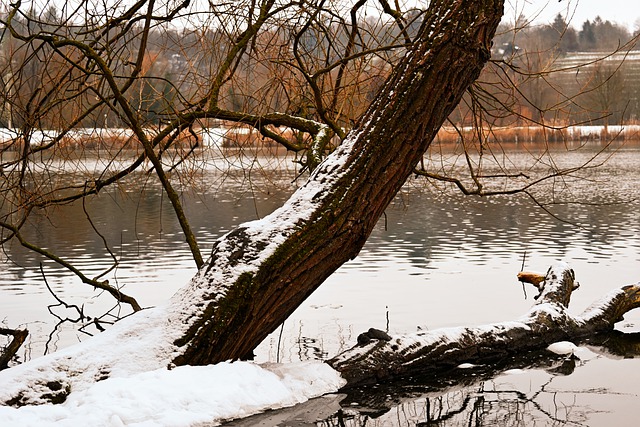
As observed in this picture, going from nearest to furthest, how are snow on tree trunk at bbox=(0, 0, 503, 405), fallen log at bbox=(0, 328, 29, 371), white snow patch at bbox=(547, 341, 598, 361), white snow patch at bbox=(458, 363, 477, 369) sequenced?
snow on tree trunk at bbox=(0, 0, 503, 405) → fallen log at bbox=(0, 328, 29, 371) → white snow patch at bbox=(458, 363, 477, 369) → white snow patch at bbox=(547, 341, 598, 361)

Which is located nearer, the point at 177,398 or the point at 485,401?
the point at 177,398

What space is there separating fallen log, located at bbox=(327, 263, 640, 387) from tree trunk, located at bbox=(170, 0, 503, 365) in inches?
32.0

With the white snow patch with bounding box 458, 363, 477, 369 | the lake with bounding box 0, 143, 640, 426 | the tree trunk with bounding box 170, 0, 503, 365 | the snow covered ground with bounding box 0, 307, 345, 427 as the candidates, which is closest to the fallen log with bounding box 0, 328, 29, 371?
the lake with bounding box 0, 143, 640, 426

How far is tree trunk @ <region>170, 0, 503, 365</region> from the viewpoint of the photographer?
5027 millimetres

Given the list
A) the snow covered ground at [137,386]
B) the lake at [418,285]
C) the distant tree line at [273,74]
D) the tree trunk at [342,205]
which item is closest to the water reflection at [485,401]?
the lake at [418,285]

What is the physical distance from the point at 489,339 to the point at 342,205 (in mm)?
1894

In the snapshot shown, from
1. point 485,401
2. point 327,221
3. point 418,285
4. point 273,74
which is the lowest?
point 418,285

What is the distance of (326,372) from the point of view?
554 centimetres

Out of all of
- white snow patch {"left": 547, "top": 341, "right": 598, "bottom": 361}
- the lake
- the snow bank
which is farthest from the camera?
white snow patch {"left": 547, "top": 341, "right": 598, "bottom": 361}

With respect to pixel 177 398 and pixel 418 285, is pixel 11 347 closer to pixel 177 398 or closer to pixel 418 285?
pixel 177 398

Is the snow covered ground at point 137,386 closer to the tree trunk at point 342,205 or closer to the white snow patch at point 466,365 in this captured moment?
the tree trunk at point 342,205

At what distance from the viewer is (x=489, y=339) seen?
251 inches

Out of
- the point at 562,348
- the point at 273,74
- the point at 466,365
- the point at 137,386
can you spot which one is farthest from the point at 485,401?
the point at 273,74

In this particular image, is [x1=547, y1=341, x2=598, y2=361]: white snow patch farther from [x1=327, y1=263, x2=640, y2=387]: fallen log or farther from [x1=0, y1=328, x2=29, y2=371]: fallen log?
[x1=0, y1=328, x2=29, y2=371]: fallen log
